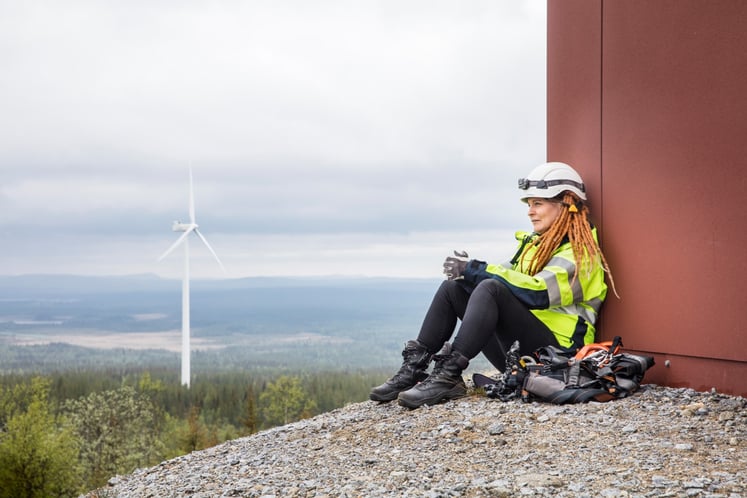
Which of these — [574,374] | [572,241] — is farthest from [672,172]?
[574,374]

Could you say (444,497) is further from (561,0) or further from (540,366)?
(561,0)

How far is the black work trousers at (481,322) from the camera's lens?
607 cm

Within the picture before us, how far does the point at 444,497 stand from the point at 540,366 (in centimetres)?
207

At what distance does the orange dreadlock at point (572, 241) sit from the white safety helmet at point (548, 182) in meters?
0.08

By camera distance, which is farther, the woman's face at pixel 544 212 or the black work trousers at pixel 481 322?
the woman's face at pixel 544 212

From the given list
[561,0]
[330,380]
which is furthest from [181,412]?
[561,0]

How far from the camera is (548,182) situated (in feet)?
→ 21.7

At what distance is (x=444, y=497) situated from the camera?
4.41 metres

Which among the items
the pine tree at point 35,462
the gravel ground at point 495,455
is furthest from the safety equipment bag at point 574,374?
the pine tree at point 35,462

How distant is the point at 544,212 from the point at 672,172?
3.35 ft

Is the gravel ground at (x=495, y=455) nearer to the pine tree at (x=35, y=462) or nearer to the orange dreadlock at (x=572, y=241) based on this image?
the orange dreadlock at (x=572, y=241)

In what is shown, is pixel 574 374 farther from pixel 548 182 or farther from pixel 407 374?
pixel 548 182

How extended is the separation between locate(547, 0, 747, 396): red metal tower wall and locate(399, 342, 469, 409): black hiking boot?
57.3 inches

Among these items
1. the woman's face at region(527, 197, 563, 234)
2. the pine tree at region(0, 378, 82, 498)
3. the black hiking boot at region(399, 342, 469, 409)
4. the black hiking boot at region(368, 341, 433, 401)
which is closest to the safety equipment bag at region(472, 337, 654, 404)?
the black hiking boot at region(399, 342, 469, 409)
